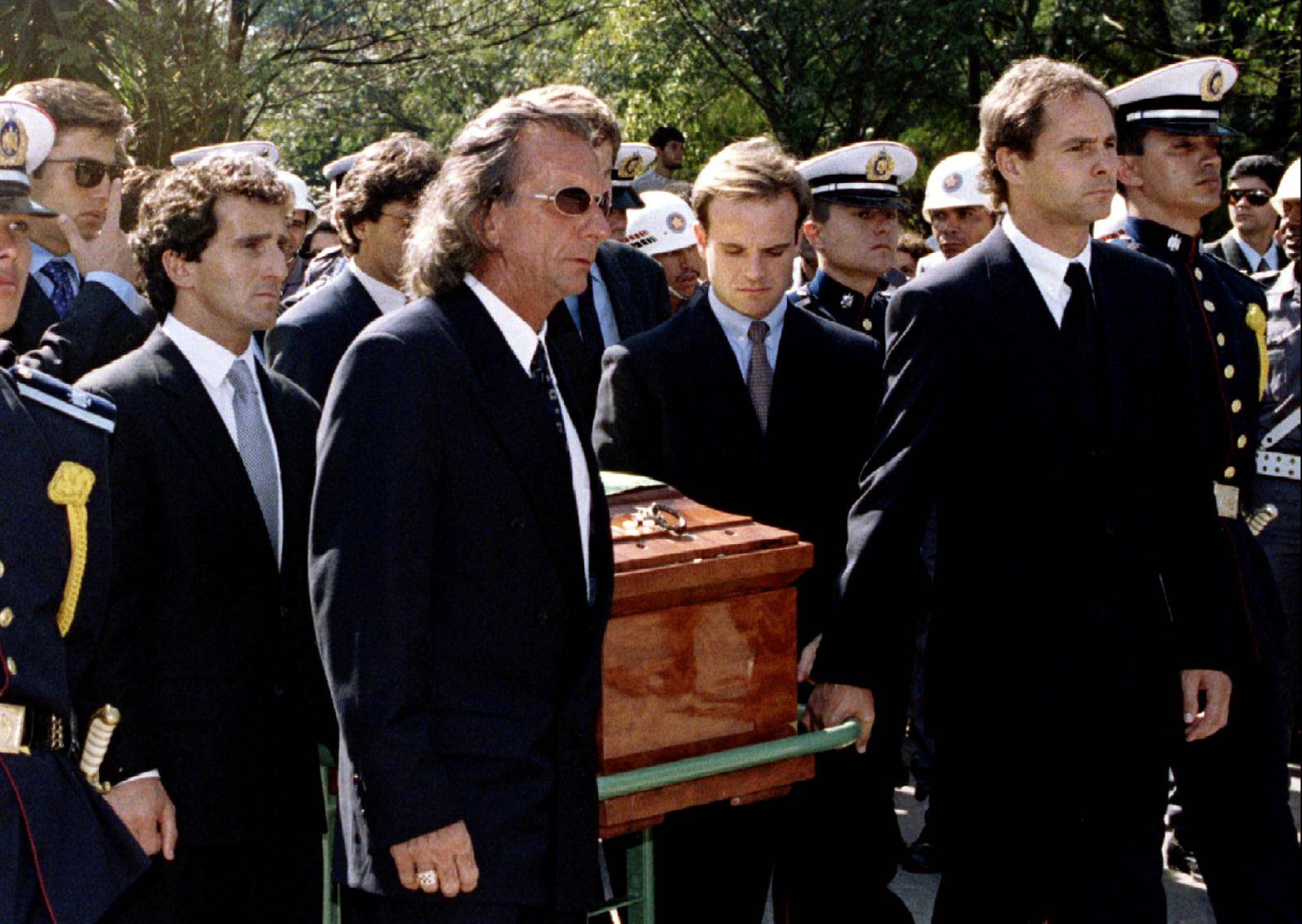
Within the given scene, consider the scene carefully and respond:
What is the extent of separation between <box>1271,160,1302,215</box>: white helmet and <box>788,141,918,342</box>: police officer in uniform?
1.92 m

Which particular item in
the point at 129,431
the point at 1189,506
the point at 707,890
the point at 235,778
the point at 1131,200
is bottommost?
the point at 707,890

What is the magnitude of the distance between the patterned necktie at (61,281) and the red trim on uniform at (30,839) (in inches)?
86.6

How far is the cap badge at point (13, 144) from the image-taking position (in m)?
3.11

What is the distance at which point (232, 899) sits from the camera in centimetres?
360

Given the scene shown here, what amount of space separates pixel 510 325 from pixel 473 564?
44cm

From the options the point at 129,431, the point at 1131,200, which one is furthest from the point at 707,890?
the point at 1131,200

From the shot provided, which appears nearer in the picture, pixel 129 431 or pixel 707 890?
pixel 129 431

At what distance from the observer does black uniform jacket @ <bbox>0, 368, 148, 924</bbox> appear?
2.76 m

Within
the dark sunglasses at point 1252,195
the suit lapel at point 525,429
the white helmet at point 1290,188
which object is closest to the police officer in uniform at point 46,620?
the suit lapel at point 525,429

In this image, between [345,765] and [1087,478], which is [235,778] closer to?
[345,765]

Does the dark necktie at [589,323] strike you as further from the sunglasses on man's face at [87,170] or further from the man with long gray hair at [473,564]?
the man with long gray hair at [473,564]

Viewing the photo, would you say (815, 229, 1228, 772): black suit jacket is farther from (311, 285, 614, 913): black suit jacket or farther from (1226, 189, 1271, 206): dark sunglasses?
(1226, 189, 1271, 206): dark sunglasses

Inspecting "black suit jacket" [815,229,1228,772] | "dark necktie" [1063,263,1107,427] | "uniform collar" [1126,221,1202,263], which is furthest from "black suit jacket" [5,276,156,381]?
"uniform collar" [1126,221,1202,263]

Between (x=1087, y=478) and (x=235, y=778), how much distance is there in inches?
73.8
